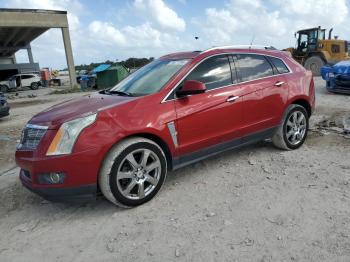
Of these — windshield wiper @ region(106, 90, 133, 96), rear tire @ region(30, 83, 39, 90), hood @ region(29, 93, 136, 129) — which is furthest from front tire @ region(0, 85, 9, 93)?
hood @ region(29, 93, 136, 129)

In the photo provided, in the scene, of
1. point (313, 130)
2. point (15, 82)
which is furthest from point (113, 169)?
point (15, 82)

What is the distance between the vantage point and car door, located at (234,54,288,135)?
4691mm

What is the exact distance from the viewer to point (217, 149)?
4453mm

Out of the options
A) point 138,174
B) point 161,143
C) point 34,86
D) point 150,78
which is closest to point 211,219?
point 138,174

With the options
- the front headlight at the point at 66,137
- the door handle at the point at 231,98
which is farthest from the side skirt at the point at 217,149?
the front headlight at the point at 66,137

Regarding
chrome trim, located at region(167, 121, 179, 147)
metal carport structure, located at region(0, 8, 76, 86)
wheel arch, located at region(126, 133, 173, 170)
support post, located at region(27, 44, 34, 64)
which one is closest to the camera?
wheel arch, located at region(126, 133, 173, 170)

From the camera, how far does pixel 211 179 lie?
4438 millimetres

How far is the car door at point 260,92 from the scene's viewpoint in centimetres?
469

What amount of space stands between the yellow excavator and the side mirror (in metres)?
16.0

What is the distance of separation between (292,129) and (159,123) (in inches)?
97.5

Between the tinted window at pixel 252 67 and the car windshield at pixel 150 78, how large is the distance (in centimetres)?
84

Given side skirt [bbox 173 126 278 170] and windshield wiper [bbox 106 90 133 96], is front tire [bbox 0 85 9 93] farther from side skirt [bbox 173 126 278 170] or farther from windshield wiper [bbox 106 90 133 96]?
side skirt [bbox 173 126 278 170]

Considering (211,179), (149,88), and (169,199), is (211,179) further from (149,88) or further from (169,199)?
(149,88)

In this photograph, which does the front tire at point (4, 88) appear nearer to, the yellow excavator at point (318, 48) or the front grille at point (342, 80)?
the yellow excavator at point (318, 48)
